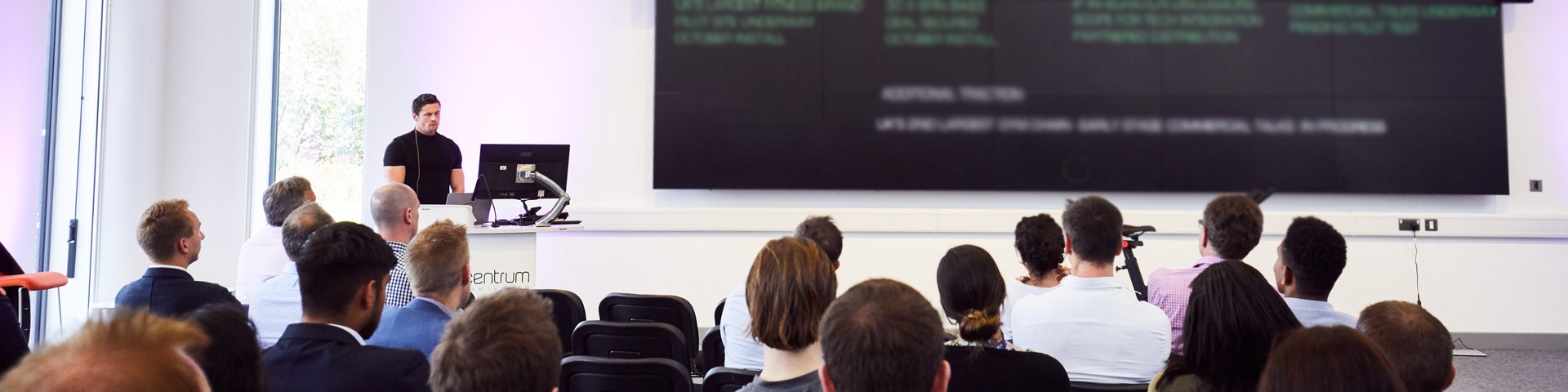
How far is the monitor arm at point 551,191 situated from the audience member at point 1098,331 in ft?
9.44

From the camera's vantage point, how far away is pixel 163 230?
3.08 m

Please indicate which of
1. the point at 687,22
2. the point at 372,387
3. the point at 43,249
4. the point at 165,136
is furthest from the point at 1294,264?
the point at 165,136

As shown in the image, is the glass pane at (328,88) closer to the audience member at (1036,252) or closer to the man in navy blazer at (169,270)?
the man in navy blazer at (169,270)

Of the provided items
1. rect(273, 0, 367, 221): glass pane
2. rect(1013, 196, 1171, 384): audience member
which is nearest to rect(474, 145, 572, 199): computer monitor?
rect(273, 0, 367, 221): glass pane

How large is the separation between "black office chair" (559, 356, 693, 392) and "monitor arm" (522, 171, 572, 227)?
2.65m

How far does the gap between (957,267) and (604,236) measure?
Result: 13.7ft

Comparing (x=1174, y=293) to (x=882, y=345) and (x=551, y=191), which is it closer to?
(x=882, y=345)

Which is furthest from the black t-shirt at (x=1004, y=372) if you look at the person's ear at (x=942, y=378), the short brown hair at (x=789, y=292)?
the person's ear at (x=942, y=378)

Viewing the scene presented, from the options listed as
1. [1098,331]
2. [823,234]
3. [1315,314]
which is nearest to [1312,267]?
[1315,314]

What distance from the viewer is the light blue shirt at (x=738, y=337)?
115 inches

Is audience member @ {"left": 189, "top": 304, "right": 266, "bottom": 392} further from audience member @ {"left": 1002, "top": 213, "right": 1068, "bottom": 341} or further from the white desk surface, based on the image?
the white desk surface

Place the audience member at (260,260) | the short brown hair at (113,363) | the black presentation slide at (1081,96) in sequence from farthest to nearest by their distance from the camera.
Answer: the black presentation slide at (1081,96) < the audience member at (260,260) < the short brown hair at (113,363)

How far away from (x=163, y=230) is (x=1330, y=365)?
3.24 m

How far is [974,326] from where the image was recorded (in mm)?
2205
